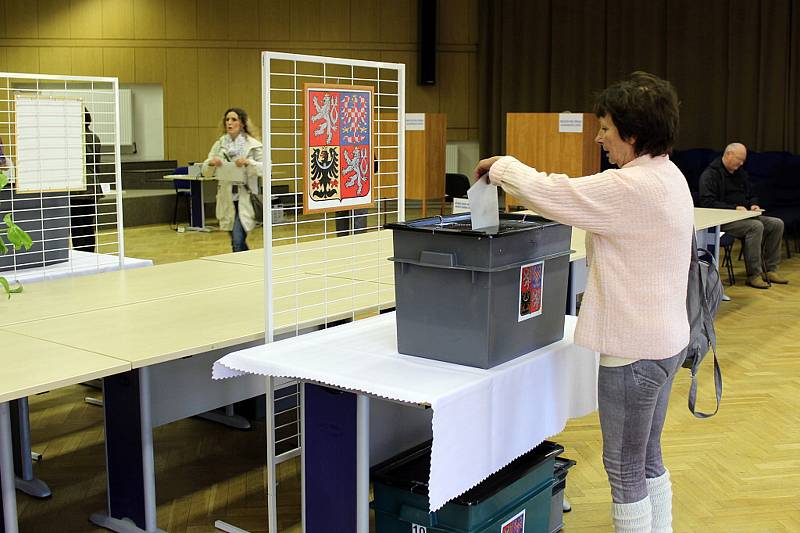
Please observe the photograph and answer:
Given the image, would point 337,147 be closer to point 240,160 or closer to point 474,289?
point 474,289

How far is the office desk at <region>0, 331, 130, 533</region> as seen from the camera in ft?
7.23

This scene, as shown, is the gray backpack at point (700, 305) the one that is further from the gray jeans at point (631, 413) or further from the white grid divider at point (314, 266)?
the white grid divider at point (314, 266)

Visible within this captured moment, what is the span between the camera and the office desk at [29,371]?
7.23 feet

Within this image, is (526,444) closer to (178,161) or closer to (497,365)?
(497,365)

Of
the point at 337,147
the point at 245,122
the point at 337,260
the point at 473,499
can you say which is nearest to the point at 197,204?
the point at 245,122

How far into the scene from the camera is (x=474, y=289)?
7.56 ft

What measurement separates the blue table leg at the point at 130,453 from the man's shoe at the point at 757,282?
5.95 meters

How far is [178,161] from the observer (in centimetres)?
1291

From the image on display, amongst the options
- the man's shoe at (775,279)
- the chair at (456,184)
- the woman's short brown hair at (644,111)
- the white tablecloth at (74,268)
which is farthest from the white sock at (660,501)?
the chair at (456,184)

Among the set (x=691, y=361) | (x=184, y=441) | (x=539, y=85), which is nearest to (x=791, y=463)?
(x=691, y=361)

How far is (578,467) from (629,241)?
1727mm

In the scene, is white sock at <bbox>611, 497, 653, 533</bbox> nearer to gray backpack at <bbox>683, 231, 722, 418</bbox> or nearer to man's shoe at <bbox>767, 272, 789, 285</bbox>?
gray backpack at <bbox>683, 231, 722, 418</bbox>

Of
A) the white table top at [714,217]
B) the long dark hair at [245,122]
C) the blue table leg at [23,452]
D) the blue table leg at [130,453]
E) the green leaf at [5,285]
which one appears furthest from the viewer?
the long dark hair at [245,122]

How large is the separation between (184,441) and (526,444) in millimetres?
1971
